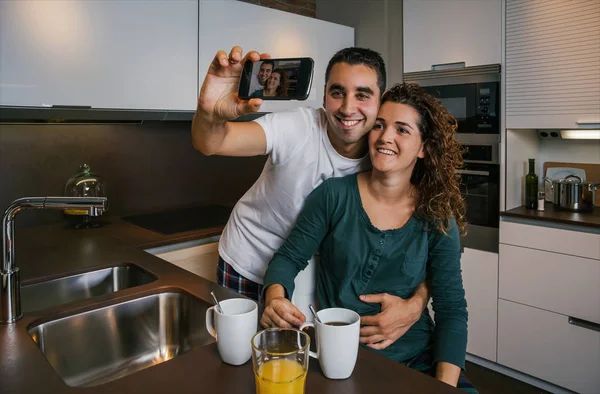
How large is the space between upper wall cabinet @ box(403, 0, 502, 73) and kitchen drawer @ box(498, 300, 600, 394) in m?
1.40

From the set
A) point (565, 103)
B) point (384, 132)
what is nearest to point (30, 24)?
point (384, 132)

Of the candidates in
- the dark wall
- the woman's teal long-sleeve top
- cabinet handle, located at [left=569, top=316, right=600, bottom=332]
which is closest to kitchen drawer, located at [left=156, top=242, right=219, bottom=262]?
the dark wall

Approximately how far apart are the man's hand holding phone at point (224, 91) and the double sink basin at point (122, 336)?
488 mm

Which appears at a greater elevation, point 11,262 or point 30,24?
point 30,24

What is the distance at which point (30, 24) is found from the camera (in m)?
1.89

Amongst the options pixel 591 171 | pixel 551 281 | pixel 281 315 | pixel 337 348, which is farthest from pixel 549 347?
pixel 337 348

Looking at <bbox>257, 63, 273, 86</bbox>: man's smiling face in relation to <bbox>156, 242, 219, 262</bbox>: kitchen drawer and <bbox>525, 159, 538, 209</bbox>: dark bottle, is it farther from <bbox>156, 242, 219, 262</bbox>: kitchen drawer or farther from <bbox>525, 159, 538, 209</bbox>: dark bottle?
<bbox>525, 159, 538, 209</bbox>: dark bottle

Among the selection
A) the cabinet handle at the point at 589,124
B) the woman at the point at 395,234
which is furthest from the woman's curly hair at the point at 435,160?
the cabinet handle at the point at 589,124

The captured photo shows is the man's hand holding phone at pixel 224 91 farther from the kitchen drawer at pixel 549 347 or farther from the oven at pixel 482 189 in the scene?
the kitchen drawer at pixel 549 347

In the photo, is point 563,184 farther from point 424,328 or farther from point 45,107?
point 45,107

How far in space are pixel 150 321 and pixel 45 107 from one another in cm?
113

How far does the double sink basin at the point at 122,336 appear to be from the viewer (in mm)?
1223

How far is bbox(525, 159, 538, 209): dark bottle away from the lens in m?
2.71

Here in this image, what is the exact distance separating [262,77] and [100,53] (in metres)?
1.34
